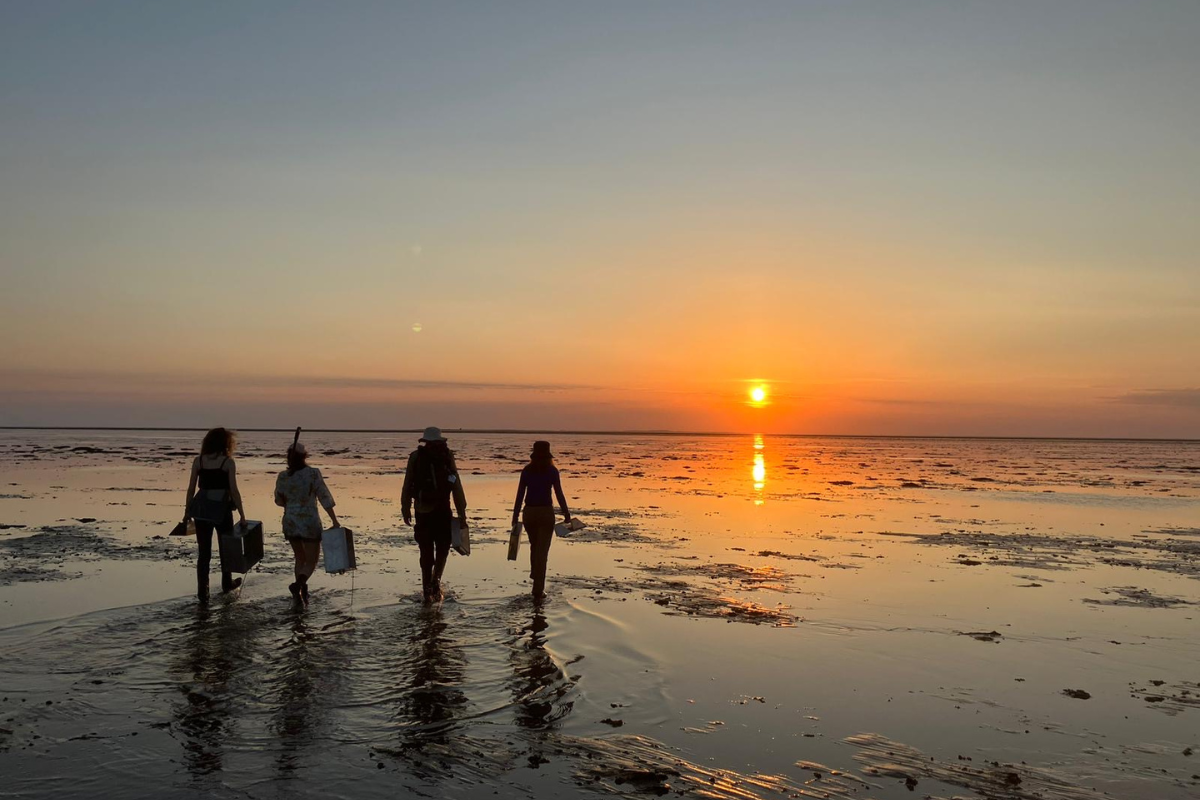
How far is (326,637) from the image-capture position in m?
9.55

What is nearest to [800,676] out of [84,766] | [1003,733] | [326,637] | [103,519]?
[1003,733]

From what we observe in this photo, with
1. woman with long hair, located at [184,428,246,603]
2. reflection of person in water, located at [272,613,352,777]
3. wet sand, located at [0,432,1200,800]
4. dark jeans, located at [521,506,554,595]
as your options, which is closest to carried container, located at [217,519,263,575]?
woman with long hair, located at [184,428,246,603]

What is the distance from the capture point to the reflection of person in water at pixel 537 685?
23.1ft

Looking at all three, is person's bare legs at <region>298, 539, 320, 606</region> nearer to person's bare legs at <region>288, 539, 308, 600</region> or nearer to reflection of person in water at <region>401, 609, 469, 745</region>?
person's bare legs at <region>288, 539, 308, 600</region>

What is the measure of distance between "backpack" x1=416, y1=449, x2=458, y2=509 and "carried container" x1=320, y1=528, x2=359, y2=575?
117cm

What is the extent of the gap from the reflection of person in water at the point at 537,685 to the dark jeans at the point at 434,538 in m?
2.52

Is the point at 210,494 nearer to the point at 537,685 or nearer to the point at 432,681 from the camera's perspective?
the point at 432,681

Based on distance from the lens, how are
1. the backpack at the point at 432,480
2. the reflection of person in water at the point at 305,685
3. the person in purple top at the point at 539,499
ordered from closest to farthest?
the reflection of person in water at the point at 305,685 → the backpack at the point at 432,480 → the person in purple top at the point at 539,499

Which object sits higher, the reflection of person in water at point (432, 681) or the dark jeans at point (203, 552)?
the dark jeans at point (203, 552)

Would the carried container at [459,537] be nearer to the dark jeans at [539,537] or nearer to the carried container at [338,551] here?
the dark jeans at [539,537]

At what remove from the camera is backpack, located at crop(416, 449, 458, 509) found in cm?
1198

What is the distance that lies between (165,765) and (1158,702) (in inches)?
334

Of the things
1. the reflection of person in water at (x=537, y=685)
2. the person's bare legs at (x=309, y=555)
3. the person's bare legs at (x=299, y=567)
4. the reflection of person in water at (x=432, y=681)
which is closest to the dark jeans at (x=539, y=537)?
the reflection of person in water at (x=432, y=681)

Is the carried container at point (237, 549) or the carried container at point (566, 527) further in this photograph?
the carried container at point (566, 527)
